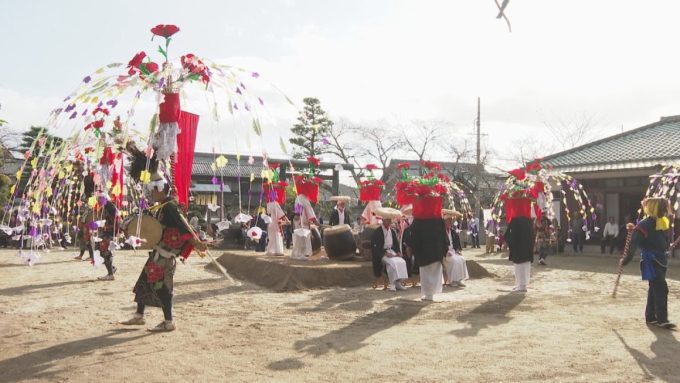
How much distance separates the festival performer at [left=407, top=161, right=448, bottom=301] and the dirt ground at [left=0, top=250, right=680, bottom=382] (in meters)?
0.34

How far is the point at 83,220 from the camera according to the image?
38.9 feet

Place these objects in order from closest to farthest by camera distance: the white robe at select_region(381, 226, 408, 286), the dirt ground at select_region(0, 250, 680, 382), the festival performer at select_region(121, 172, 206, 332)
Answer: the dirt ground at select_region(0, 250, 680, 382) < the festival performer at select_region(121, 172, 206, 332) < the white robe at select_region(381, 226, 408, 286)

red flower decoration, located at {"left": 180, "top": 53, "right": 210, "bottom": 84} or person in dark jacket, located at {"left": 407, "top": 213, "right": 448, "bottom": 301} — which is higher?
red flower decoration, located at {"left": 180, "top": 53, "right": 210, "bottom": 84}

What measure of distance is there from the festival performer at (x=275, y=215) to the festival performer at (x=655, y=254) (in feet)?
25.7

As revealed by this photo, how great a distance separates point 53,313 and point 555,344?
5963 mm

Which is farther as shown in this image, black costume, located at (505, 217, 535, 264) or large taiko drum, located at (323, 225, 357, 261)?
large taiko drum, located at (323, 225, 357, 261)

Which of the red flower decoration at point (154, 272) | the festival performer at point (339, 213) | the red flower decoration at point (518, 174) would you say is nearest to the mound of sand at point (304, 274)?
the festival performer at point (339, 213)

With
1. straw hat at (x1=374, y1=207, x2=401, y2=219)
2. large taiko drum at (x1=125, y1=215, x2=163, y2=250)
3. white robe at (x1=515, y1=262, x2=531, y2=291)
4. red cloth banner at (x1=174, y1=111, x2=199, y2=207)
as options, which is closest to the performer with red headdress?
straw hat at (x1=374, y1=207, x2=401, y2=219)

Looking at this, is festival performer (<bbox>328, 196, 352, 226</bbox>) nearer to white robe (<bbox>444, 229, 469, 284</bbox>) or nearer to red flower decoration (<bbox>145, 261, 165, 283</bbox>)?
white robe (<bbox>444, 229, 469, 284</bbox>)

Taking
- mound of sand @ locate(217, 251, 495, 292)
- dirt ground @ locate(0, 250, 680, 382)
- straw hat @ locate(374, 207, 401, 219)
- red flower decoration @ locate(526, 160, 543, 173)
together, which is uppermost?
red flower decoration @ locate(526, 160, 543, 173)

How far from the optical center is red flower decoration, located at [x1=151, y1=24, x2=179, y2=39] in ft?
21.0

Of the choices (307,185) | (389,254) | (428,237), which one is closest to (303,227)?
(307,185)

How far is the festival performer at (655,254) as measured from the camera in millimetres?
6648

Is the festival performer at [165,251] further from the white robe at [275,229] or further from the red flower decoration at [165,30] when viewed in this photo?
Answer: the white robe at [275,229]
